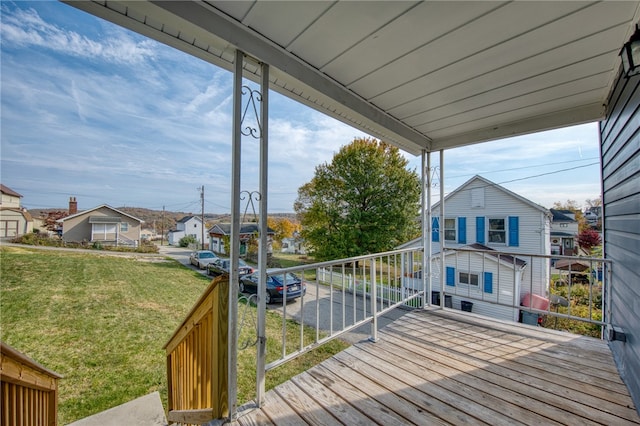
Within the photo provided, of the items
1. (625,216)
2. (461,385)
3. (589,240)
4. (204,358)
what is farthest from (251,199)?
(589,240)

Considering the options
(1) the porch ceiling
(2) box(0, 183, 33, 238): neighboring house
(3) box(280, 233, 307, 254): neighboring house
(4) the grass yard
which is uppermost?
(1) the porch ceiling

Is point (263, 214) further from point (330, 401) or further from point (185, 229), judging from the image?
point (185, 229)

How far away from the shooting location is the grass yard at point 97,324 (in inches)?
125

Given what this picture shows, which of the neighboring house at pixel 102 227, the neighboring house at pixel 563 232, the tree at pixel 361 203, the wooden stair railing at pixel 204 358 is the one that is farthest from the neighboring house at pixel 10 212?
the neighboring house at pixel 563 232

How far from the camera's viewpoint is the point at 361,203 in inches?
416

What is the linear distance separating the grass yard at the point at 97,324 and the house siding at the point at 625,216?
332cm

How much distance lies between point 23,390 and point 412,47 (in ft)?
8.34

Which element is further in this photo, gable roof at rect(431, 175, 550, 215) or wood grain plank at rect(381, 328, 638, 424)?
gable roof at rect(431, 175, 550, 215)

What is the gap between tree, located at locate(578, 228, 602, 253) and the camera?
21.2 ft

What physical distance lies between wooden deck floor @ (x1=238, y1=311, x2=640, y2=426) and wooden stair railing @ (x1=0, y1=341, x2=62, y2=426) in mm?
931

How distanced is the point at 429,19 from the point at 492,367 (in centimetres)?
230

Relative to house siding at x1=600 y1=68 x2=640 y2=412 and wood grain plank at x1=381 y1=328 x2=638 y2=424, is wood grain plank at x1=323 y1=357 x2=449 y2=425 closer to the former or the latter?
wood grain plank at x1=381 y1=328 x2=638 y2=424

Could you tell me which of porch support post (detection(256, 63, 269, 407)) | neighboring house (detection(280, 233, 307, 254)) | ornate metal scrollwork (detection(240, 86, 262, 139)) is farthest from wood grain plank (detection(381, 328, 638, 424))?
neighboring house (detection(280, 233, 307, 254))

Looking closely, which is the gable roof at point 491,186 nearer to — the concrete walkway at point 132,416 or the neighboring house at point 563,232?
the neighboring house at point 563,232
